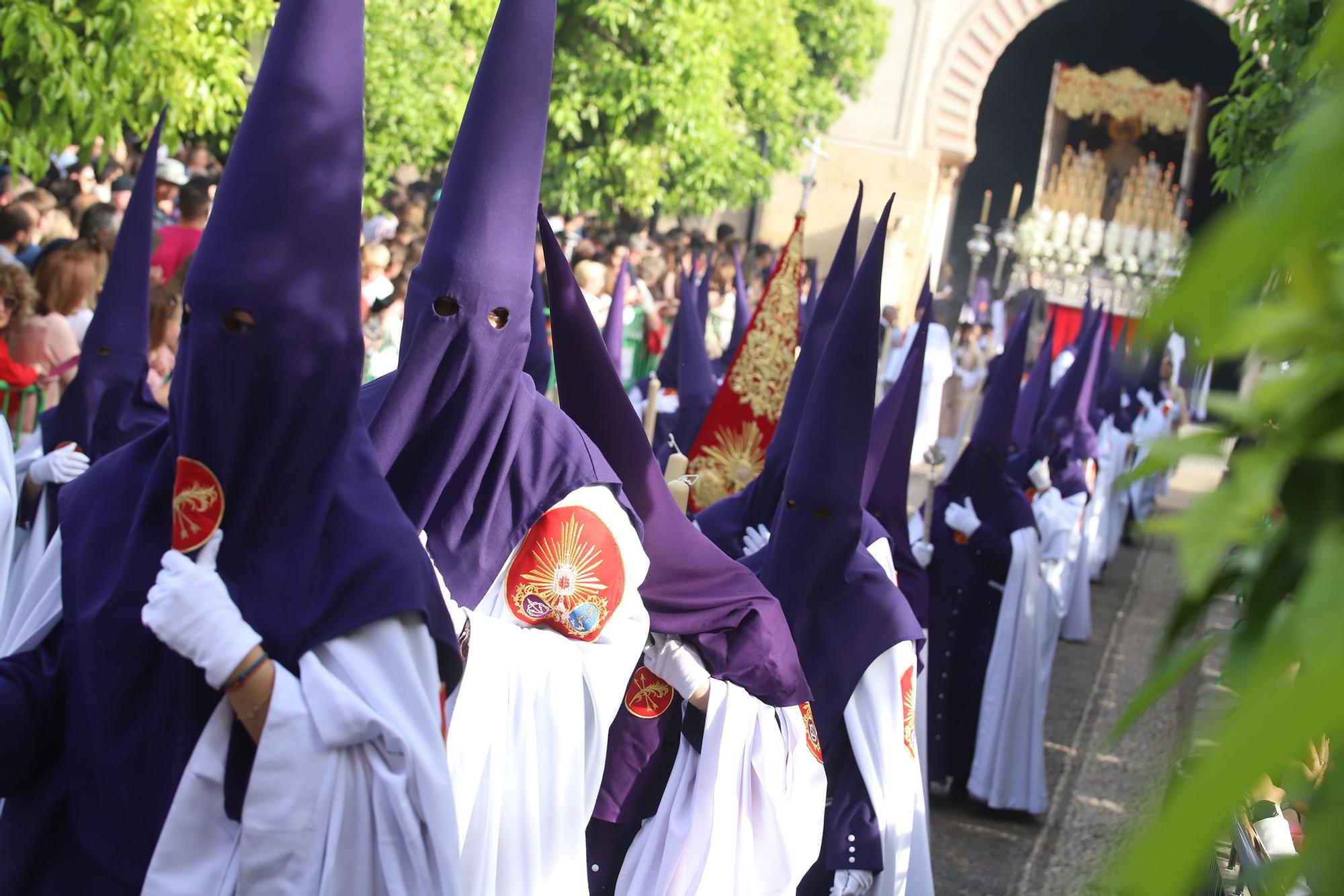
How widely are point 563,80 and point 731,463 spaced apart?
938 centimetres

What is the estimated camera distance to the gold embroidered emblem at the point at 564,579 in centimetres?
293

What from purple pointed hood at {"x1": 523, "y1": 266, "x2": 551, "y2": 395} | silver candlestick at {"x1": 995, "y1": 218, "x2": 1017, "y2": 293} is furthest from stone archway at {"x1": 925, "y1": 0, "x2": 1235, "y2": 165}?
purple pointed hood at {"x1": 523, "y1": 266, "x2": 551, "y2": 395}

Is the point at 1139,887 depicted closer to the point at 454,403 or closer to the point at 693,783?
the point at 454,403

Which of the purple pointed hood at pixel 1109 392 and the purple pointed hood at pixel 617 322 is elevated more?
the purple pointed hood at pixel 617 322

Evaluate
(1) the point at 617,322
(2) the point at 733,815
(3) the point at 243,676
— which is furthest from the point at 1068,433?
(3) the point at 243,676

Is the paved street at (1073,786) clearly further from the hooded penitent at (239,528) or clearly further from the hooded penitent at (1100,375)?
the hooded penitent at (239,528)

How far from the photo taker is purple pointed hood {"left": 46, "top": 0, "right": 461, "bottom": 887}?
224cm

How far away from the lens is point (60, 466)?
4430 millimetres

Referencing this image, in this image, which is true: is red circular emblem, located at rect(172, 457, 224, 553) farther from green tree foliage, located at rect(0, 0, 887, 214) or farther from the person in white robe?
green tree foliage, located at rect(0, 0, 887, 214)

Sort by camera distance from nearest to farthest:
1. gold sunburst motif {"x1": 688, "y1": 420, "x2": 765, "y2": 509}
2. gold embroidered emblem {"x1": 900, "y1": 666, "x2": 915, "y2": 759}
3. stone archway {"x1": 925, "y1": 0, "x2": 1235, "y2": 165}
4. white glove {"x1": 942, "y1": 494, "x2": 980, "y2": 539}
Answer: gold embroidered emblem {"x1": 900, "y1": 666, "x2": 915, "y2": 759}
gold sunburst motif {"x1": 688, "y1": 420, "x2": 765, "y2": 509}
white glove {"x1": 942, "y1": 494, "x2": 980, "y2": 539}
stone archway {"x1": 925, "y1": 0, "x2": 1235, "y2": 165}

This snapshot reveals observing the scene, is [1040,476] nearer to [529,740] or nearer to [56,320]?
[56,320]

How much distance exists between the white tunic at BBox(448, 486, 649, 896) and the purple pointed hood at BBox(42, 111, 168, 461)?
2217mm

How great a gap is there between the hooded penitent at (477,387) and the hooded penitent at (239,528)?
1.55ft

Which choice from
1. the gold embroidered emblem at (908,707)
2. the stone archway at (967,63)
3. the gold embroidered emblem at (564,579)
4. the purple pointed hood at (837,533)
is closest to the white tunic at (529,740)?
the gold embroidered emblem at (564,579)
